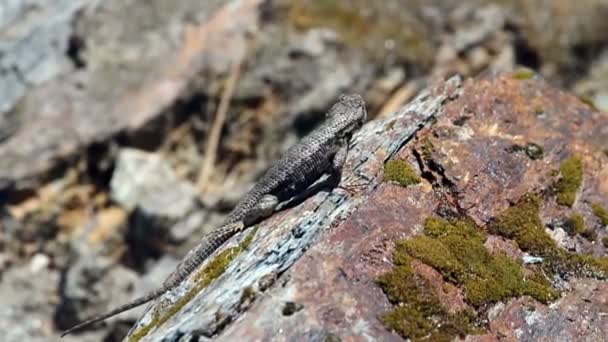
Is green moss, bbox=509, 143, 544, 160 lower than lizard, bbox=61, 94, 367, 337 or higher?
lower

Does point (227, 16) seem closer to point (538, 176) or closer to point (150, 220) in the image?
point (150, 220)

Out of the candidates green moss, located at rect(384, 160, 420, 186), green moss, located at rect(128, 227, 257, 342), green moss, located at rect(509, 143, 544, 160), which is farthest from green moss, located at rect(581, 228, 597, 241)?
green moss, located at rect(128, 227, 257, 342)

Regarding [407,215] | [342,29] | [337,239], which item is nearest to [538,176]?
[407,215]

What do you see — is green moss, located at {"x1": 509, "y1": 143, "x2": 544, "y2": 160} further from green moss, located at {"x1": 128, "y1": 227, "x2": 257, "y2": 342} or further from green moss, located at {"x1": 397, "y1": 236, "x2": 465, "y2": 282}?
green moss, located at {"x1": 128, "y1": 227, "x2": 257, "y2": 342}

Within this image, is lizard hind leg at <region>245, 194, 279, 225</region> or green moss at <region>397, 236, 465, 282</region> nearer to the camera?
green moss at <region>397, 236, 465, 282</region>

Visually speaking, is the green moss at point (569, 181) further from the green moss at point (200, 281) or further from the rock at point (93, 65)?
the rock at point (93, 65)

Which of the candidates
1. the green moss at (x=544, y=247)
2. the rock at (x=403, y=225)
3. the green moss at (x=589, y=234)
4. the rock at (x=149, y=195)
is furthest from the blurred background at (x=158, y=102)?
the green moss at (x=589, y=234)

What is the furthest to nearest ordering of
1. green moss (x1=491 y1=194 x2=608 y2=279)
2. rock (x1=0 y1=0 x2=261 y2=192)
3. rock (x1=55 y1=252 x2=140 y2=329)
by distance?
rock (x1=0 y1=0 x2=261 y2=192)
rock (x1=55 y1=252 x2=140 y2=329)
green moss (x1=491 y1=194 x2=608 y2=279)
